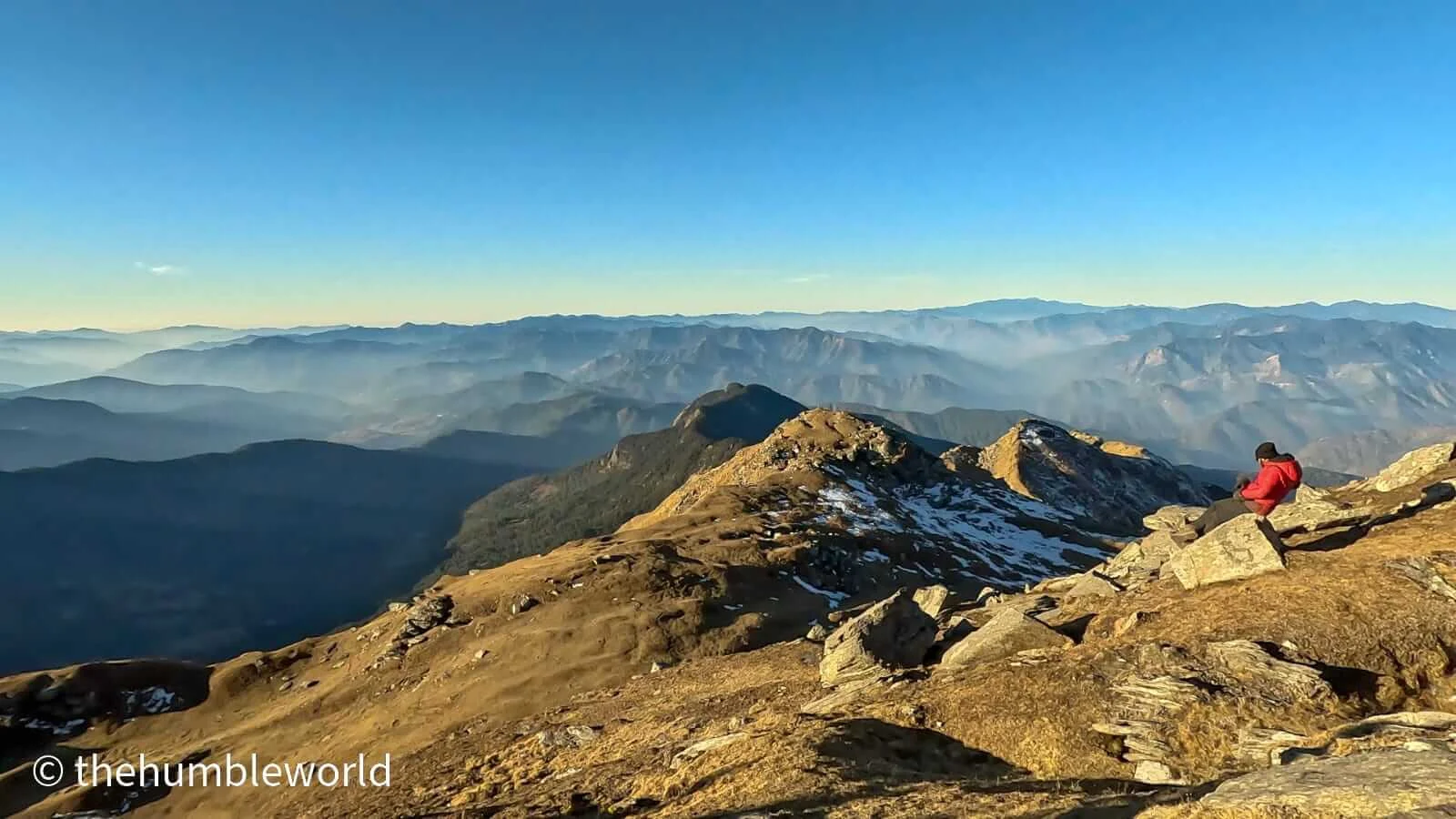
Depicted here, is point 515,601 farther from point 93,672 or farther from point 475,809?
point 93,672

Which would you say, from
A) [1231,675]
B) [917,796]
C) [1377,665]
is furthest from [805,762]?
[1377,665]

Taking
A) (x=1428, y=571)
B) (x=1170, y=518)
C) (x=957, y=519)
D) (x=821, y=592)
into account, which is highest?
(x=1428, y=571)

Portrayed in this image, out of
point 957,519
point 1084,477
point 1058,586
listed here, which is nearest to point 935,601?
point 1058,586

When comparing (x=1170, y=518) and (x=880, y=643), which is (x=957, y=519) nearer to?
(x=1170, y=518)

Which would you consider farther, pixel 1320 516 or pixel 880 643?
pixel 1320 516

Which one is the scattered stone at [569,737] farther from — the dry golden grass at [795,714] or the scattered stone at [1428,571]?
the scattered stone at [1428,571]

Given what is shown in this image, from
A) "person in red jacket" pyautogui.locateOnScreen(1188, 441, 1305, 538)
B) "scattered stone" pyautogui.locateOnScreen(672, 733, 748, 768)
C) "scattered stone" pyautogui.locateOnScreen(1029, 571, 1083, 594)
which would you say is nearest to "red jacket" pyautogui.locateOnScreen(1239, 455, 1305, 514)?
"person in red jacket" pyautogui.locateOnScreen(1188, 441, 1305, 538)
